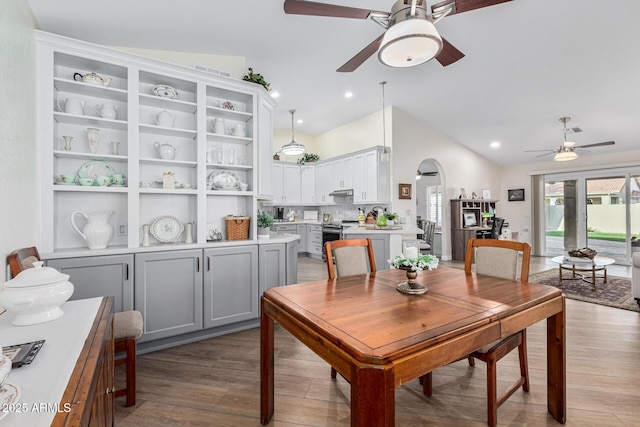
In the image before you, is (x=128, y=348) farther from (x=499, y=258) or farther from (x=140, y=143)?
(x=499, y=258)

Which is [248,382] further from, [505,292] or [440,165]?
[440,165]

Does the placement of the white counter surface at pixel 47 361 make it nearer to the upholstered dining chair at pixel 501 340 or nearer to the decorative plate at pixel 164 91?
the upholstered dining chair at pixel 501 340

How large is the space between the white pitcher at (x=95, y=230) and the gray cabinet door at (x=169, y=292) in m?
0.31

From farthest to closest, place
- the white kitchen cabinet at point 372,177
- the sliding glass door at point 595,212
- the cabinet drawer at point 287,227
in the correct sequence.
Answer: the cabinet drawer at point 287,227, the sliding glass door at point 595,212, the white kitchen cabinet at point 372,177

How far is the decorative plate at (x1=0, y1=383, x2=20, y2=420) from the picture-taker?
623 mm

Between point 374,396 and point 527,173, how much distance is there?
28.4 ft

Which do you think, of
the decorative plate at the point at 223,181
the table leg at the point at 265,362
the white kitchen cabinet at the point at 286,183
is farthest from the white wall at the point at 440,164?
the table leg at the point at 265,362

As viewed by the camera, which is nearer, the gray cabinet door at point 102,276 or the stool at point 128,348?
the stool at point 128,348

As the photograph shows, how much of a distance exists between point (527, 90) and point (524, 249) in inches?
160

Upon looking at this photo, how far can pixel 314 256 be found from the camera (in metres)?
7.34

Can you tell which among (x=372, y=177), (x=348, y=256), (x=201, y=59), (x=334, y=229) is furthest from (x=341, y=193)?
(x=348, y=256)

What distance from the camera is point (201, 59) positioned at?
333 centimetres

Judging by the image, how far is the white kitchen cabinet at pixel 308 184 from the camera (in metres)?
7.56

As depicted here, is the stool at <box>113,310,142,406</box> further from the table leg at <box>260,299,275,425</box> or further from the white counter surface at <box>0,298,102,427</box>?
the table leg at <box>260,299,275,425</box>
